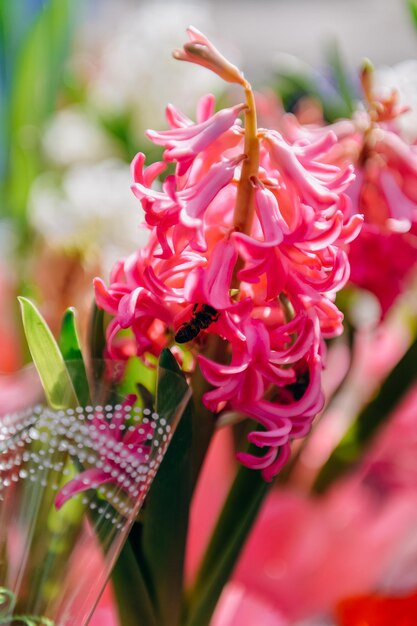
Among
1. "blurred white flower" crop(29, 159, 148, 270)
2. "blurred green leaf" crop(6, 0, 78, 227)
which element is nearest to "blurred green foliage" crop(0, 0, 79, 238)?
"blurred green leaf" crop(6, 0, 78, 227)

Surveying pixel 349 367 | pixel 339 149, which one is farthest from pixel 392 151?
pixel 349 367

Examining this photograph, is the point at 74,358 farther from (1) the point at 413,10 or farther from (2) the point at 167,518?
(1) the point at 413,10

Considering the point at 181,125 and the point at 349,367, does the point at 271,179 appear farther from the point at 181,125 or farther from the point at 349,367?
the point at 349,367

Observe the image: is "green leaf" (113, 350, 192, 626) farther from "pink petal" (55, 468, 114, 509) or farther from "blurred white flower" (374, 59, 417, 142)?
"blurred white flower" (374, 59, 417, 142)

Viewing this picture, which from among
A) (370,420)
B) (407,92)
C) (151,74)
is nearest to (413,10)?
(407,92)

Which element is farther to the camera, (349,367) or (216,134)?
(349,367)

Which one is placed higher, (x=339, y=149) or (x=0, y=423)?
(x=339, y=149)
